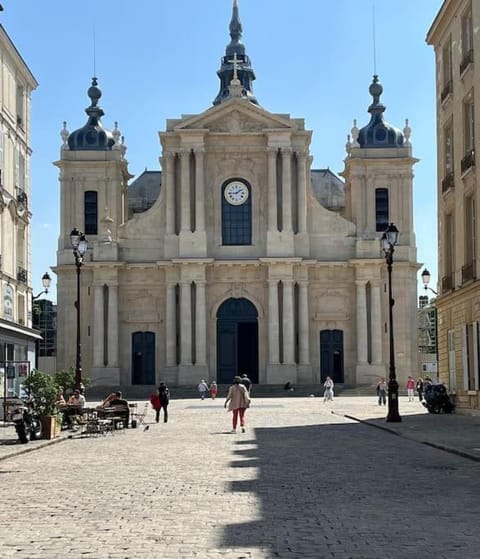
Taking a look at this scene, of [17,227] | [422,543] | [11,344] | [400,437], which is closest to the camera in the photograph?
[422,543]

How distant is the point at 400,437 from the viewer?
24578 millimetres

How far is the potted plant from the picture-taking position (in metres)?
24.3

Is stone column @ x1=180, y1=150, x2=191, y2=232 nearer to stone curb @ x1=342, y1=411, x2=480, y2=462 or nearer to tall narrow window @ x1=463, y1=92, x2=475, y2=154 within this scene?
tall narrow window @ x1=463, y1=92, x2=475, y2=154

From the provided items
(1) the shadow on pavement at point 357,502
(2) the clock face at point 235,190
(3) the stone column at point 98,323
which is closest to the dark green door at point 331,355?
(2) the clock face at point 235,190

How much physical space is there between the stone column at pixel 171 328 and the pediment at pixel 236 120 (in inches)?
402

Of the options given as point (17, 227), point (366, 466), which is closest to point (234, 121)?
point (17, 227)

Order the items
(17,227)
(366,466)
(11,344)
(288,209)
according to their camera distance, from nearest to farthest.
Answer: (366,466) → (11,344) → (17,227) → (288,209)

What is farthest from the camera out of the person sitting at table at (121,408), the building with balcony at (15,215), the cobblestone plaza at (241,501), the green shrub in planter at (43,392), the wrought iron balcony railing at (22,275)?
the wrought iron balcony railing at (22,275)

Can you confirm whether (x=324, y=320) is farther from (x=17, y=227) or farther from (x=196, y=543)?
(x=196, y=543)

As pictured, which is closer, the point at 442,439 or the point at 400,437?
the point at 442,439

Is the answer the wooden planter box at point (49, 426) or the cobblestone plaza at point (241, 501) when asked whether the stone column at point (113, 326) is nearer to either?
the wooden planter box at point (49, 426)

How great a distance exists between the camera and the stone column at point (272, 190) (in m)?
64.1

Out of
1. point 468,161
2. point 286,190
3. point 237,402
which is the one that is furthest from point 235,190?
point 237,402

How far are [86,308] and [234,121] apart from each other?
15204 mm
